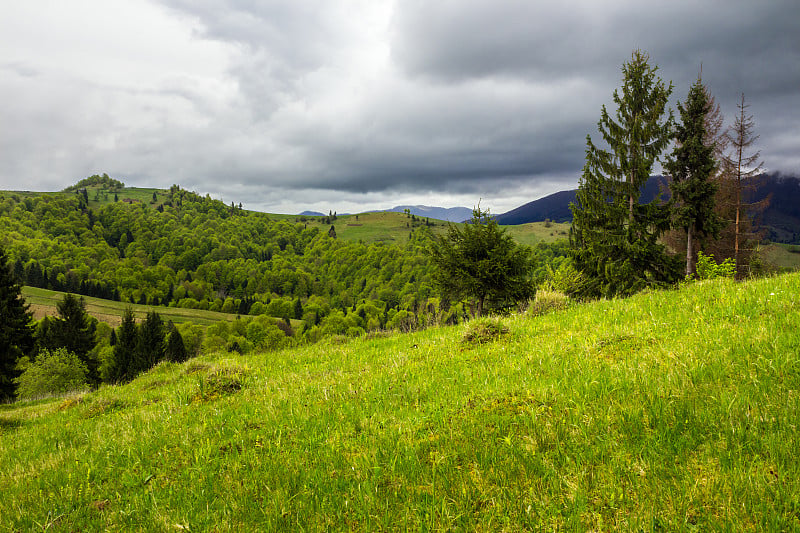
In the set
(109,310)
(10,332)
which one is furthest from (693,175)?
(109,310)

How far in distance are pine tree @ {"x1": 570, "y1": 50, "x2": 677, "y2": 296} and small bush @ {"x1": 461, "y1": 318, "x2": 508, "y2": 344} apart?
22.9m

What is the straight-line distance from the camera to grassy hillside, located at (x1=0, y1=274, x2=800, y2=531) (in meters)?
2.68

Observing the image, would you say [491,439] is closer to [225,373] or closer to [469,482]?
[469,482]

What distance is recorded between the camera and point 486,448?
352cm

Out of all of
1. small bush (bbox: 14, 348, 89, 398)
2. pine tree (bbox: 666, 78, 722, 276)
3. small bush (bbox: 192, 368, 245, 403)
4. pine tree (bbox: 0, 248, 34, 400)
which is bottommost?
small bush (bbox: 14, 348, 89, 398)

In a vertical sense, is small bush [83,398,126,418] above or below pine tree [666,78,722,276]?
below

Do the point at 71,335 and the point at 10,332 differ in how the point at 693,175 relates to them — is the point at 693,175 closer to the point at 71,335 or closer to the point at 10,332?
the point at 10,332

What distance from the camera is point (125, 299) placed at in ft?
584

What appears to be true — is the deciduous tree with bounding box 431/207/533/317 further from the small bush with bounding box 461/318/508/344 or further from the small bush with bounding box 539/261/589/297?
the small bush with bounding box 461/318/508/344

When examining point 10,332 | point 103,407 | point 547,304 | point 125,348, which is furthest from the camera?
point 125,348

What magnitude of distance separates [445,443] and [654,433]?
192cm

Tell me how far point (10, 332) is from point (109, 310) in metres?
131

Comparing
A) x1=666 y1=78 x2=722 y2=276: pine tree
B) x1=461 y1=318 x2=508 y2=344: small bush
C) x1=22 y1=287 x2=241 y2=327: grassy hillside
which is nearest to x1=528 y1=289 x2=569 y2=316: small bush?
x1=461 y1=318 x2=508 y2=344: small bush

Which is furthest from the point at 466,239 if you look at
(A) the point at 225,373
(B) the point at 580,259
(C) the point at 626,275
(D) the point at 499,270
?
(A) the point at 225,373
